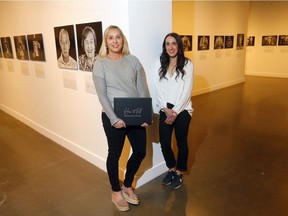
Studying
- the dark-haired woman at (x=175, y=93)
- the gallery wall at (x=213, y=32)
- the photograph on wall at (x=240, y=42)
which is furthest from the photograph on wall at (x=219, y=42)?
the dark-haired woman at (x=175, y=93)

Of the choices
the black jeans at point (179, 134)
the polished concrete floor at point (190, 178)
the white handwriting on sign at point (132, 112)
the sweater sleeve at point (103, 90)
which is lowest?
the polished concrete floor at point (190, 178)

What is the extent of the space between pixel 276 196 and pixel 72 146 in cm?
321

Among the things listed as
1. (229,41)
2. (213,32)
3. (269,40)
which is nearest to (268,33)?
(269,40)

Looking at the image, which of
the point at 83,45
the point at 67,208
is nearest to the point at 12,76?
the point at 83,45

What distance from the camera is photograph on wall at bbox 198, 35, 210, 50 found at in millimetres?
8605

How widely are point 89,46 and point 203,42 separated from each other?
6233 millimetres

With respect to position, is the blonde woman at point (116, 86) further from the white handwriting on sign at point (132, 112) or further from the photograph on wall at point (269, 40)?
the photograph on wall at point (269, 40)

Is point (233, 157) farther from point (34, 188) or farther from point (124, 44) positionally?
point (34, 188)

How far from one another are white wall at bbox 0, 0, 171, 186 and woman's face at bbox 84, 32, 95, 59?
8.5 inches

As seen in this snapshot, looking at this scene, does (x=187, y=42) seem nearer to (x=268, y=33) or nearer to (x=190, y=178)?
(x=190, y=178)

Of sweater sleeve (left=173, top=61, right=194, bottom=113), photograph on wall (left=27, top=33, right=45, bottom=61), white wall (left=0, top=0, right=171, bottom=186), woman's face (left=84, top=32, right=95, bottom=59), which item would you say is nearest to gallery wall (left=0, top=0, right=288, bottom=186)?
white wall (left=0, top=0, right=171, bottom=186)

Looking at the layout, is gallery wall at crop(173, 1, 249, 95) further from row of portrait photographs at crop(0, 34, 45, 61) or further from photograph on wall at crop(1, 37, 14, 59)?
photograph on wall at crop(1, 37, 14, 59)

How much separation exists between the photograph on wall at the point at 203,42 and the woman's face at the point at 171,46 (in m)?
6.06

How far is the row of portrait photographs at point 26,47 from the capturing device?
4492 millimetres
